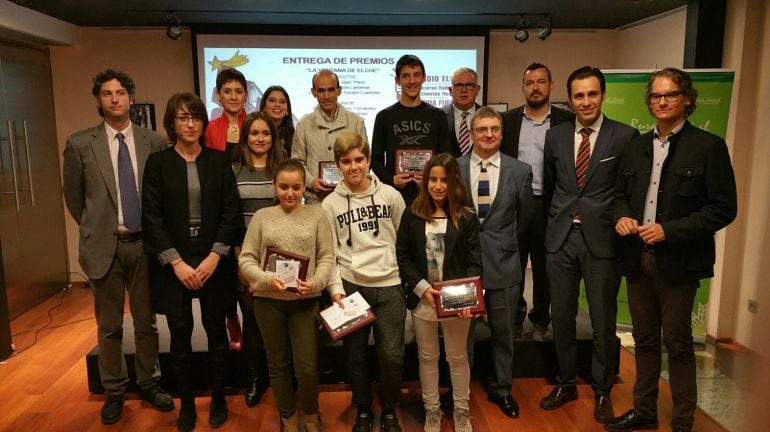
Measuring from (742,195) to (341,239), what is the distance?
10.1 ft

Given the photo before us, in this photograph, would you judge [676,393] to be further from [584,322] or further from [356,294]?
[356,294]

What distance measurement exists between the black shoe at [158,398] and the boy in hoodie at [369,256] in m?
1.13

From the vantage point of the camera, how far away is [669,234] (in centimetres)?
232

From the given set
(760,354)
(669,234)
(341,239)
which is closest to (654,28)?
(760,354)

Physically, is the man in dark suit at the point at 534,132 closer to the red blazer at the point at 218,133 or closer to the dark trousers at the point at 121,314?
the red blazer at the point at 218,133

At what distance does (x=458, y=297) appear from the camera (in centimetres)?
241

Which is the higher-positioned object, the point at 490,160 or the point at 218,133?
the point at 218,133

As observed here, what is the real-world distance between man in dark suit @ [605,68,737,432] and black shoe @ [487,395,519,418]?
2.22 ft

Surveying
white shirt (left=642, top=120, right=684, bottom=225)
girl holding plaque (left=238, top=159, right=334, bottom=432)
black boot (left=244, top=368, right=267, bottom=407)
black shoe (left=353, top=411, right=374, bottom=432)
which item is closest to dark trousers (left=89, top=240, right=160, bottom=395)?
black boot (left=244, top=368, right=267, bottom=407)

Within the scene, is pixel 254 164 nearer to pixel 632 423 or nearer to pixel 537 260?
pixel 537 260

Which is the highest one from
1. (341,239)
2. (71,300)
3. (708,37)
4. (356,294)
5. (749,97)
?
(708,37)

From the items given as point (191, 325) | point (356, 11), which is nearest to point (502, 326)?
point (191, 325)

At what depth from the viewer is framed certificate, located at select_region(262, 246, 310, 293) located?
2.36 meters

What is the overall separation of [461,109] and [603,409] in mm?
1967
